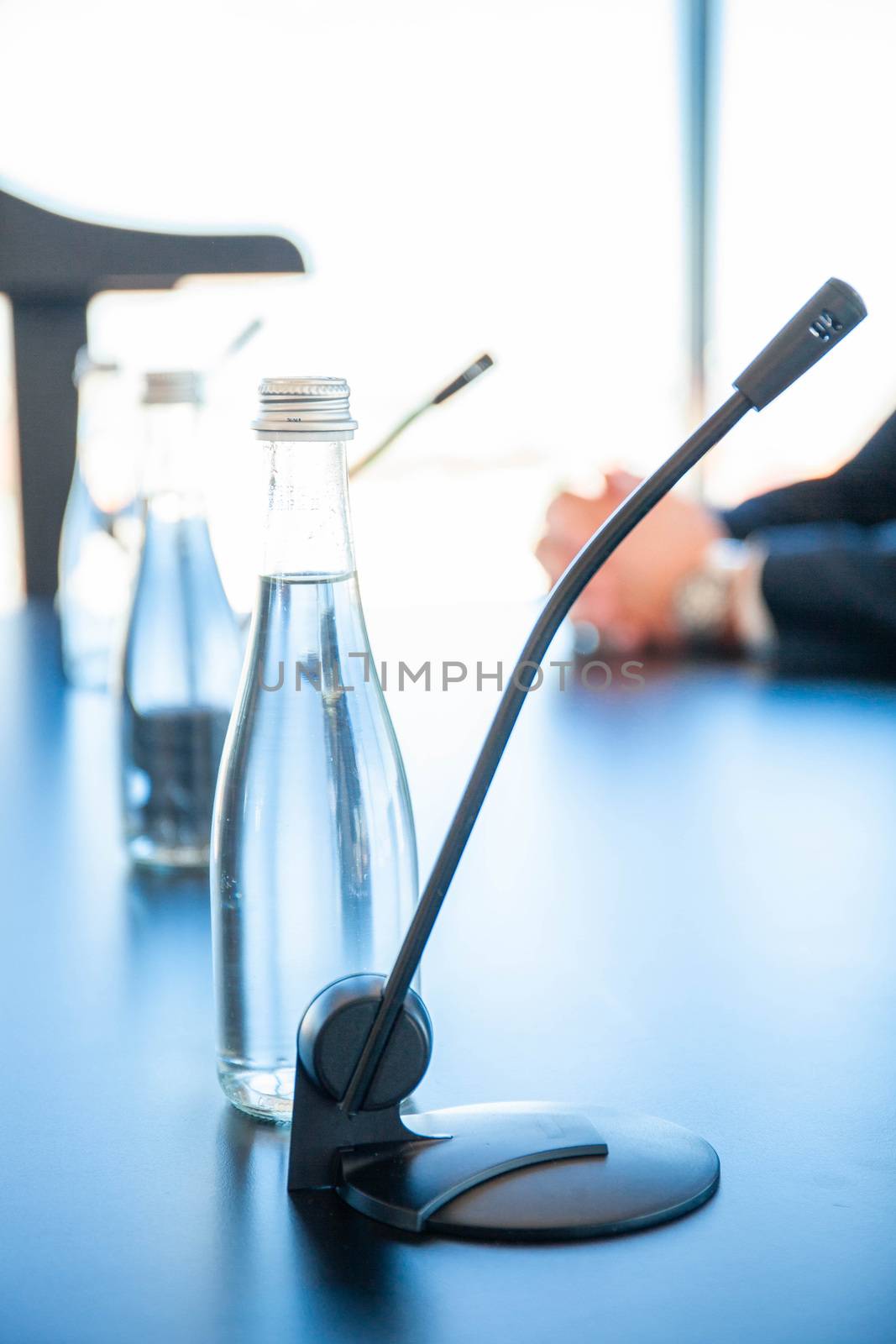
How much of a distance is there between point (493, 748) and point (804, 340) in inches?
5.2

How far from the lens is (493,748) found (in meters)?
0.40

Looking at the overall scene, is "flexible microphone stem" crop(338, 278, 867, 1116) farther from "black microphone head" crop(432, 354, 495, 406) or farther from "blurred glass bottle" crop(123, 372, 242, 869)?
"blurred glass bottle" crop(123, 372, 242, 869)

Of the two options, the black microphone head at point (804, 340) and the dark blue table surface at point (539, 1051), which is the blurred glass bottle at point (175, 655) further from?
the black microphone head at point (804, 340)

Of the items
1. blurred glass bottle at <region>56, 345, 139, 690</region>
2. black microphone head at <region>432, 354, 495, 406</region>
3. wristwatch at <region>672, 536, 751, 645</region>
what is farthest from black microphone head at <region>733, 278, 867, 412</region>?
wristwatch at <region>672, 536, 751, 645</region>

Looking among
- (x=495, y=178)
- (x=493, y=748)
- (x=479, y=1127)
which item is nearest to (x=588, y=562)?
(x=493, y=748)

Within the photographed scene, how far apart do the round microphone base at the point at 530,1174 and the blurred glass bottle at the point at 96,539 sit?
854 mm

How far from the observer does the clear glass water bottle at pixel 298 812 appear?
451 mm

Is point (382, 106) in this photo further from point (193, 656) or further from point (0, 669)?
point (193, 656)

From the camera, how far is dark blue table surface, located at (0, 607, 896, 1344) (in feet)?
1.17

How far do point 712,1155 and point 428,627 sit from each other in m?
1.06

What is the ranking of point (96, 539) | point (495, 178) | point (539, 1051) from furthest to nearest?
point (495, 178) < point (96, 539) < point (539, 1051)

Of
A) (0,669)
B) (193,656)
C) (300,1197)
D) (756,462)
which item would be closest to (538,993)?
(300,1197)

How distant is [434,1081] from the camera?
49 cm

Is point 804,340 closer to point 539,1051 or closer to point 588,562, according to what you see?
point 588,562
